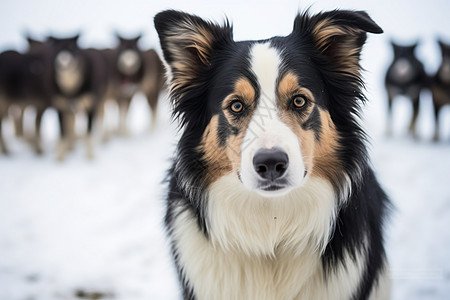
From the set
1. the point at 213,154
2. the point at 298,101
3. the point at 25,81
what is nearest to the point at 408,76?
the point at 298,101

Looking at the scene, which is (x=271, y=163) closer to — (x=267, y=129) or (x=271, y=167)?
(x=271, y=167)

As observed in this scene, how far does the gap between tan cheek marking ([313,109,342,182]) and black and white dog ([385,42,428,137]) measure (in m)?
6.97

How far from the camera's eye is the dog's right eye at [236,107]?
2.57 meters

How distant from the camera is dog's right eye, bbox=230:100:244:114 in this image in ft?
8.43

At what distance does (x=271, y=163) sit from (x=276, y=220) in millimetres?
609

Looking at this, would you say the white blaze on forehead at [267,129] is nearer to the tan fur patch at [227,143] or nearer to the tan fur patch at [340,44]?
the tan fur patch at [227,143]

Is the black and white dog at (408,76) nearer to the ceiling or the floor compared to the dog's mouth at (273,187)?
nearer to the floor

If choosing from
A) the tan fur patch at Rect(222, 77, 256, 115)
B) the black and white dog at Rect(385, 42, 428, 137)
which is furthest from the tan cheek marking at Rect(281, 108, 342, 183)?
the black and white dog at Rect(385, 42, 428, 137)

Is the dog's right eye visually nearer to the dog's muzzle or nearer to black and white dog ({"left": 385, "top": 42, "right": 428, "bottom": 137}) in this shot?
the dog's muzzle

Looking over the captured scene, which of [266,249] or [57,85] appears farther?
[57,85]

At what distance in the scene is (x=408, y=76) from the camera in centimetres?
865

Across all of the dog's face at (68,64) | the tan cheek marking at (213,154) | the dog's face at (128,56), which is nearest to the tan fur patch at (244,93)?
the tan cheek marking at (213,154)

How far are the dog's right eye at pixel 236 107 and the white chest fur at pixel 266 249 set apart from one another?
44 cm

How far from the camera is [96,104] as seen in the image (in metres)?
8.44
